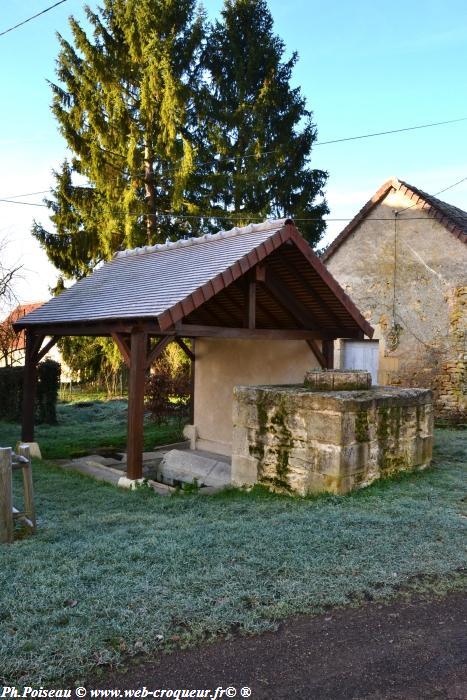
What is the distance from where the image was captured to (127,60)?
17484mm

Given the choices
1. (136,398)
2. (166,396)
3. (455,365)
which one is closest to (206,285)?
(136,398)

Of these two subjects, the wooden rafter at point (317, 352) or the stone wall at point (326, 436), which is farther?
the wooden rafter at point (317, 352)

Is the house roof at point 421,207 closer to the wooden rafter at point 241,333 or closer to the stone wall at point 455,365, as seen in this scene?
the stone wall at point 455,365

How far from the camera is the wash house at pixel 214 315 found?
7.25 m

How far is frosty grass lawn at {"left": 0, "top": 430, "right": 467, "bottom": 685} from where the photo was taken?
2.94 meters

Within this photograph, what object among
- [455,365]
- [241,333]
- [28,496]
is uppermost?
[241,333]

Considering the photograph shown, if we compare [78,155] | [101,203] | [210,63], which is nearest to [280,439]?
[101,203]

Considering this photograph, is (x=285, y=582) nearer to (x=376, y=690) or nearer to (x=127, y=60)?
(x=376, y=690)

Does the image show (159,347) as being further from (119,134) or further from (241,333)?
(119,134)

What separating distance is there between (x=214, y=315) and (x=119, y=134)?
9.83 meters

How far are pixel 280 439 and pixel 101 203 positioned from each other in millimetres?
13421

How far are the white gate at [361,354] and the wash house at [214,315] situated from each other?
4645 millimetres

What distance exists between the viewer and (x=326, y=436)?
5.98 m

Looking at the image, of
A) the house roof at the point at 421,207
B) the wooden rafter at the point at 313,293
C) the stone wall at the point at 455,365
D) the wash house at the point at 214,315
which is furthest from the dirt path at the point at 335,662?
the house roof at the point at 421,207
